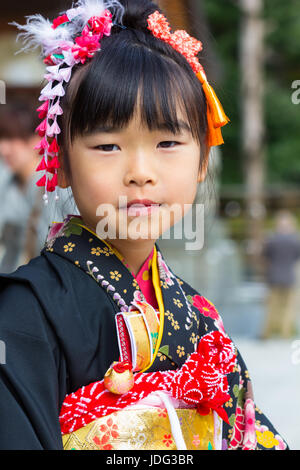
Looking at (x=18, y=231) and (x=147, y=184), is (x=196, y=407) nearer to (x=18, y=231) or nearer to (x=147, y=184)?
(x=147, y=184)

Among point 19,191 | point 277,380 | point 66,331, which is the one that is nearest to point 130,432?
point 66,331

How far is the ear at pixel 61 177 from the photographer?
3.87 ft

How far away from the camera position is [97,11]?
1.17 meters

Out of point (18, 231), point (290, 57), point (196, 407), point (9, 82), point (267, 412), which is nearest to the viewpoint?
point (196, 407)

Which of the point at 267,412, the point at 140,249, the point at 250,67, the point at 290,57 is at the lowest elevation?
the point at 267,412

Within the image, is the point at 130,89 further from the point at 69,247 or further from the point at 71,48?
the point at 69,247

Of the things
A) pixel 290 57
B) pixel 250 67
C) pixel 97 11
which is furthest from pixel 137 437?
pixel 290 57

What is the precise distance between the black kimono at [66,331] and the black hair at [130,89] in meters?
0.20

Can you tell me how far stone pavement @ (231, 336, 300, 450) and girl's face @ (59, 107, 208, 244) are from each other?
2425 millimetres

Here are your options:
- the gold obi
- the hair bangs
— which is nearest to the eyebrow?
the hair bangs

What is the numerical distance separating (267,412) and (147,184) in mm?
3087

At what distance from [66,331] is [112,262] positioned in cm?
19

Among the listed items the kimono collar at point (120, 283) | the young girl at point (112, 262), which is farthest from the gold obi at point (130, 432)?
the kimono collar at point (120, 283)

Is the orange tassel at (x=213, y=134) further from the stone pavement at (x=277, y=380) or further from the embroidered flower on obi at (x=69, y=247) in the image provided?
the stone pavement at (x=277, y=380)
